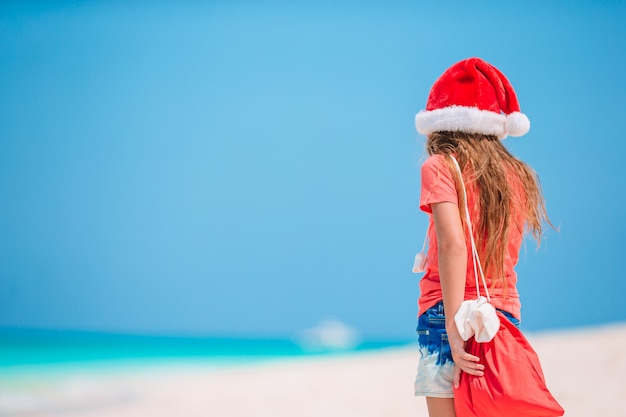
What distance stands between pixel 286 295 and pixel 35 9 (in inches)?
162

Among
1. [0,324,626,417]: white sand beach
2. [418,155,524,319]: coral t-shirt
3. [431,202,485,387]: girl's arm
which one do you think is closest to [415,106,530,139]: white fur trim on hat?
[418,155,524,319]: coral t-shirt

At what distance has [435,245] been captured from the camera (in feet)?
4.70

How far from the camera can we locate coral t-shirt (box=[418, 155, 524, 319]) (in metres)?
1.36

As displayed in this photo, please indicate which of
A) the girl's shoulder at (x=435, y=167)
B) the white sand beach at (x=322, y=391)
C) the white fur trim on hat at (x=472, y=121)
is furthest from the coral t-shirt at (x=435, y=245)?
the white sand beach at (x=322, y=391)

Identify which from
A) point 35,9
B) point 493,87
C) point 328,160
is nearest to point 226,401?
point 493,87

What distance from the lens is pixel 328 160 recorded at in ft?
26.9

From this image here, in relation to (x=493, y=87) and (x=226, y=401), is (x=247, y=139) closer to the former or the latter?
(x=226, y=401)

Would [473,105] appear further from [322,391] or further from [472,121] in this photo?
[322,391]

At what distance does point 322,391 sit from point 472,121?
8.87ft

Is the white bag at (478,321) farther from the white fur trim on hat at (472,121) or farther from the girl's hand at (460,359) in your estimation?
the white fur trim on hat at (472,121)

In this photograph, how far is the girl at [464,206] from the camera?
1.34m

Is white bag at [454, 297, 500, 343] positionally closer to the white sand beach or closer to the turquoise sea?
the white sand beach

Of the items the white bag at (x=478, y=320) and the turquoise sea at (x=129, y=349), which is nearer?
the white bag at (x=478, y=320)

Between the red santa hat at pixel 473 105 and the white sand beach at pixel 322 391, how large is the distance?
1.95 metres
